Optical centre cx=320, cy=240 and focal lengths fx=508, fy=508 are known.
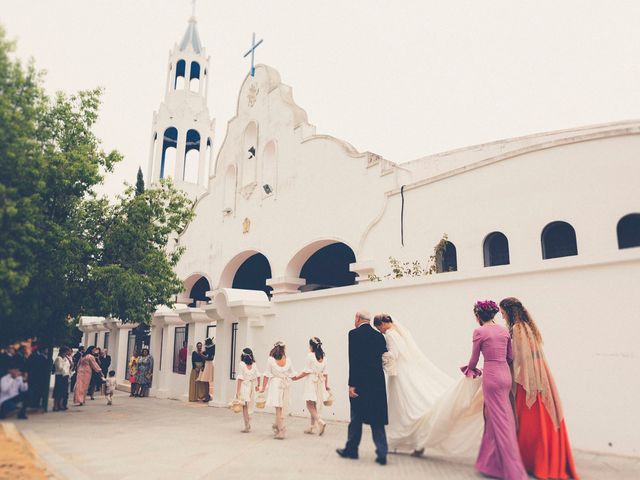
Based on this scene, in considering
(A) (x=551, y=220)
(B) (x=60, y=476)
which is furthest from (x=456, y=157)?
(B) (x=60, y=476)

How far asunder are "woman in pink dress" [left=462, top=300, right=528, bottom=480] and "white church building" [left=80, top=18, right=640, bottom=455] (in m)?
2.21

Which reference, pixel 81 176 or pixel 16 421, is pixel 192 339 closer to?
pixel 81 176

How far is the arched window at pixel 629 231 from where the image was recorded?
9673mm

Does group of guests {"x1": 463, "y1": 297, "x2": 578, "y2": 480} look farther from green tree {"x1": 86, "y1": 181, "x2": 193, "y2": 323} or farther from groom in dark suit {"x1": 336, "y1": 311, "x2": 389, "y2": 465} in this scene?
green tree {"x1": 86, "y1": 181, "x2": 193, "y2": 323}

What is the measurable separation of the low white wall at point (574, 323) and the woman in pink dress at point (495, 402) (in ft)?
6.93

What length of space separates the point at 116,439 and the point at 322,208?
28.2ft

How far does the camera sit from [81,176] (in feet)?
30.1

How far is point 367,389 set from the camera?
6.52 meters

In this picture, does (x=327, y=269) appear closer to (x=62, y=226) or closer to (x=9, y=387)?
(x=62, y=226)

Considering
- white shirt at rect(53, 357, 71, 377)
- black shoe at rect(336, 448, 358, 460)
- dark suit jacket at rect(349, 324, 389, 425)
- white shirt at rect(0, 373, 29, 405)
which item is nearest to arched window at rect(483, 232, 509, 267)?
dark suit jacket at rect(349, 324, 389, 425)

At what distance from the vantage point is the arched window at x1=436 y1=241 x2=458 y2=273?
11797 mm

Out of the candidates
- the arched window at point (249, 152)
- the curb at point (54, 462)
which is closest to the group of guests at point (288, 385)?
the curb at point (54, 462)

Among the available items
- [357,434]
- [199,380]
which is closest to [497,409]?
[357,434]

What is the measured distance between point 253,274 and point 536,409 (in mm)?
15807
